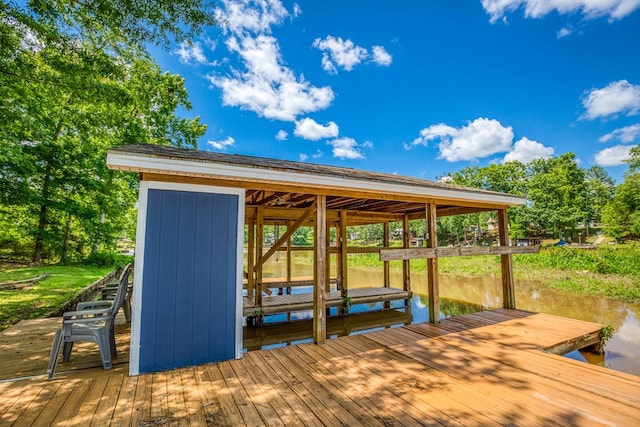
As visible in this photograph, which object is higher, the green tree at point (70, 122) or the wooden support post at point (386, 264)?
the green tree at point (70, 122)

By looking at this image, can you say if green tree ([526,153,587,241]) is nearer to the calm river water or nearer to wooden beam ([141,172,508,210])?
the calm river water

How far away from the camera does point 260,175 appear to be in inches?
131

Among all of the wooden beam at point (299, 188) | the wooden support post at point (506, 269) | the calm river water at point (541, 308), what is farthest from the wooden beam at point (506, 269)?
the calm river water at point (541, 308)

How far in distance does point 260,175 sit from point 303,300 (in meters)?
4.24

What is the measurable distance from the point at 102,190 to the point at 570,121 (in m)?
36.4

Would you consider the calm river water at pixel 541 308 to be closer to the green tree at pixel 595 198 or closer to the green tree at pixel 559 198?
→ the green tree at pixel 559 198

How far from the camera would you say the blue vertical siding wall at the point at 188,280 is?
3.01 m

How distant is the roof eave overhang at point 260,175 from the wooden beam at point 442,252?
949 millimetres

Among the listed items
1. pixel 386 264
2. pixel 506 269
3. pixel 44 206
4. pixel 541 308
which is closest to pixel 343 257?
pixel 386 264

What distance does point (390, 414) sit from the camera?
86.9 inches

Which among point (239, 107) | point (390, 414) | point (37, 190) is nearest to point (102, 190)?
point (37, 190)

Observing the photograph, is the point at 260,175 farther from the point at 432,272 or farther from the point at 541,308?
the point at 541,308

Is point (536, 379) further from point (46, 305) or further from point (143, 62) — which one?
point (143, 62)

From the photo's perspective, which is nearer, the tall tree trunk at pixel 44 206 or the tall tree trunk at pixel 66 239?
the tall tree trunk at pixel 44 206
